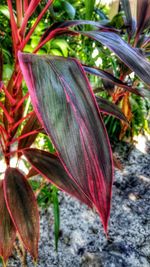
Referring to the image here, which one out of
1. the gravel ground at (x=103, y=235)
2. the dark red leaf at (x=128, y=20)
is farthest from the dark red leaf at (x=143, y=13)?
the gravel ground at (x=103, y=235)

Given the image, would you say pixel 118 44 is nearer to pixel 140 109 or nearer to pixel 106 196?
pixel 106 196

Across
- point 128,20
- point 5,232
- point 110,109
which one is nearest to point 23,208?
point 5,232

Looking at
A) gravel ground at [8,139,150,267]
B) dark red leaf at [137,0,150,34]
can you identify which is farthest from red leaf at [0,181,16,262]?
dark red leaf at [137,0,150,34]

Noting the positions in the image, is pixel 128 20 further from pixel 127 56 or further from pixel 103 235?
pixel 103 235

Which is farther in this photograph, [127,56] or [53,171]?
[53,171]

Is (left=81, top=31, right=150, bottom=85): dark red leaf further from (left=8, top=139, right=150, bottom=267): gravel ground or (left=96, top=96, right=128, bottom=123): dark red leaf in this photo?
(left=8, top=139, right=150, bottom=267): gravel ground

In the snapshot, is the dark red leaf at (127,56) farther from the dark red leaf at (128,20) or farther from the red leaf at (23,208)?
the dark red leaf at (128,20)
